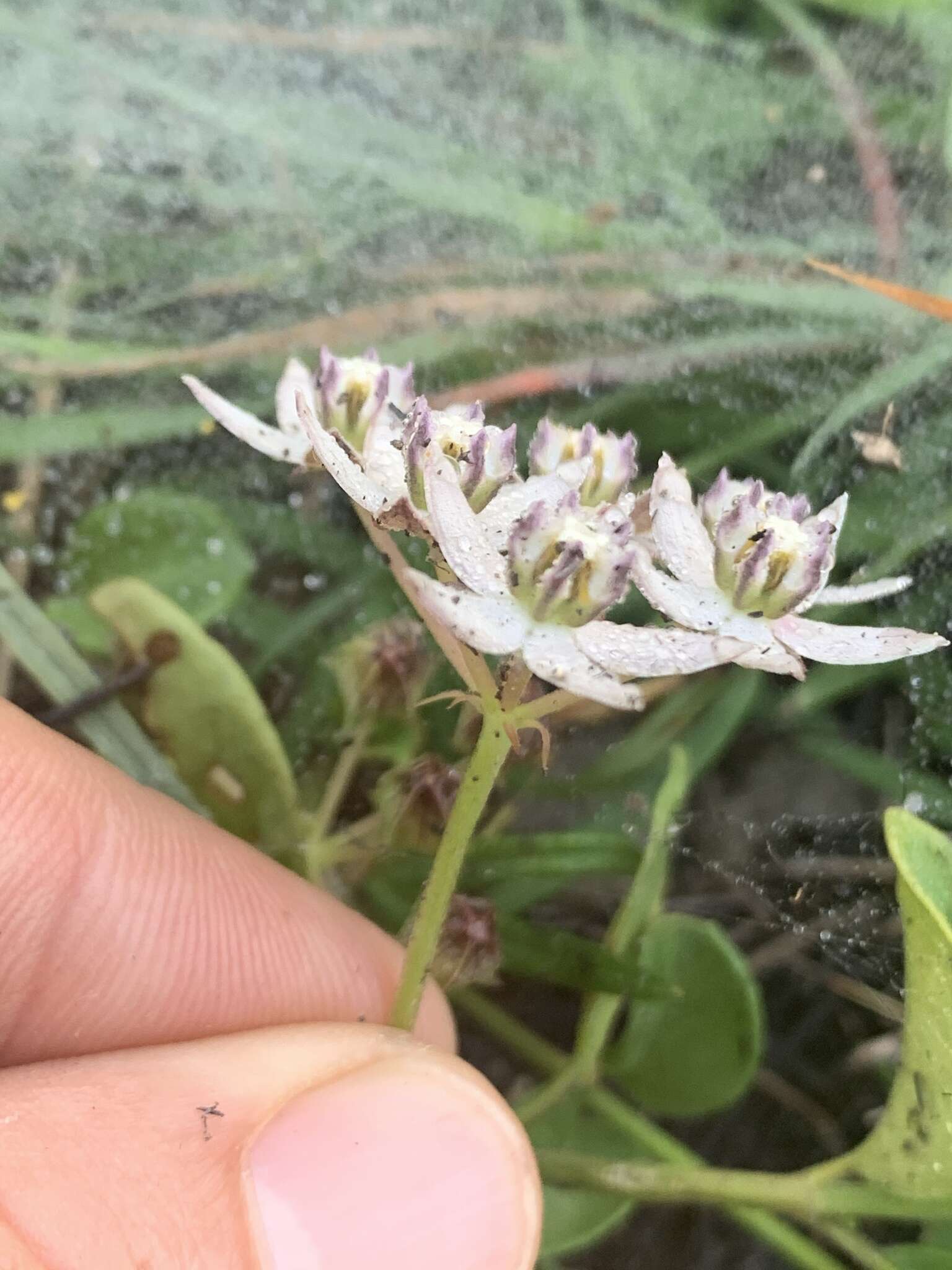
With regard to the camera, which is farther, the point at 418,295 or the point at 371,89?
the point at 371,89

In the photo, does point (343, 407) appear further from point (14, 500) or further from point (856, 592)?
point (14, 500)

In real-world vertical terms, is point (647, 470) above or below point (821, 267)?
below

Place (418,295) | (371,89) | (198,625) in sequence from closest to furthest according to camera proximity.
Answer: (198,625) → (418,295) → (371,89)

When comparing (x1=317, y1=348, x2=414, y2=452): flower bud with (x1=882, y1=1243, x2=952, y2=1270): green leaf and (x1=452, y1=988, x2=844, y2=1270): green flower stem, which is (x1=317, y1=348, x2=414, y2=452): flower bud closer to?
(x1=452, y1=988, x2=844, y2=1270): green flower stem

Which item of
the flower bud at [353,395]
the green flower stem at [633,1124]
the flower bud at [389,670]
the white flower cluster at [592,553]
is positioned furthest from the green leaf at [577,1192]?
the flower bud at [353,395]

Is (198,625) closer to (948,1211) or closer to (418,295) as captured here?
(418,295)

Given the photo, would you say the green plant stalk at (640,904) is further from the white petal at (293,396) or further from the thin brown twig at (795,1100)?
the white petal at (293,396)

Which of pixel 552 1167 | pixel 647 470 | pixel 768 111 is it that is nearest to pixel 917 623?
pixel 647 470
